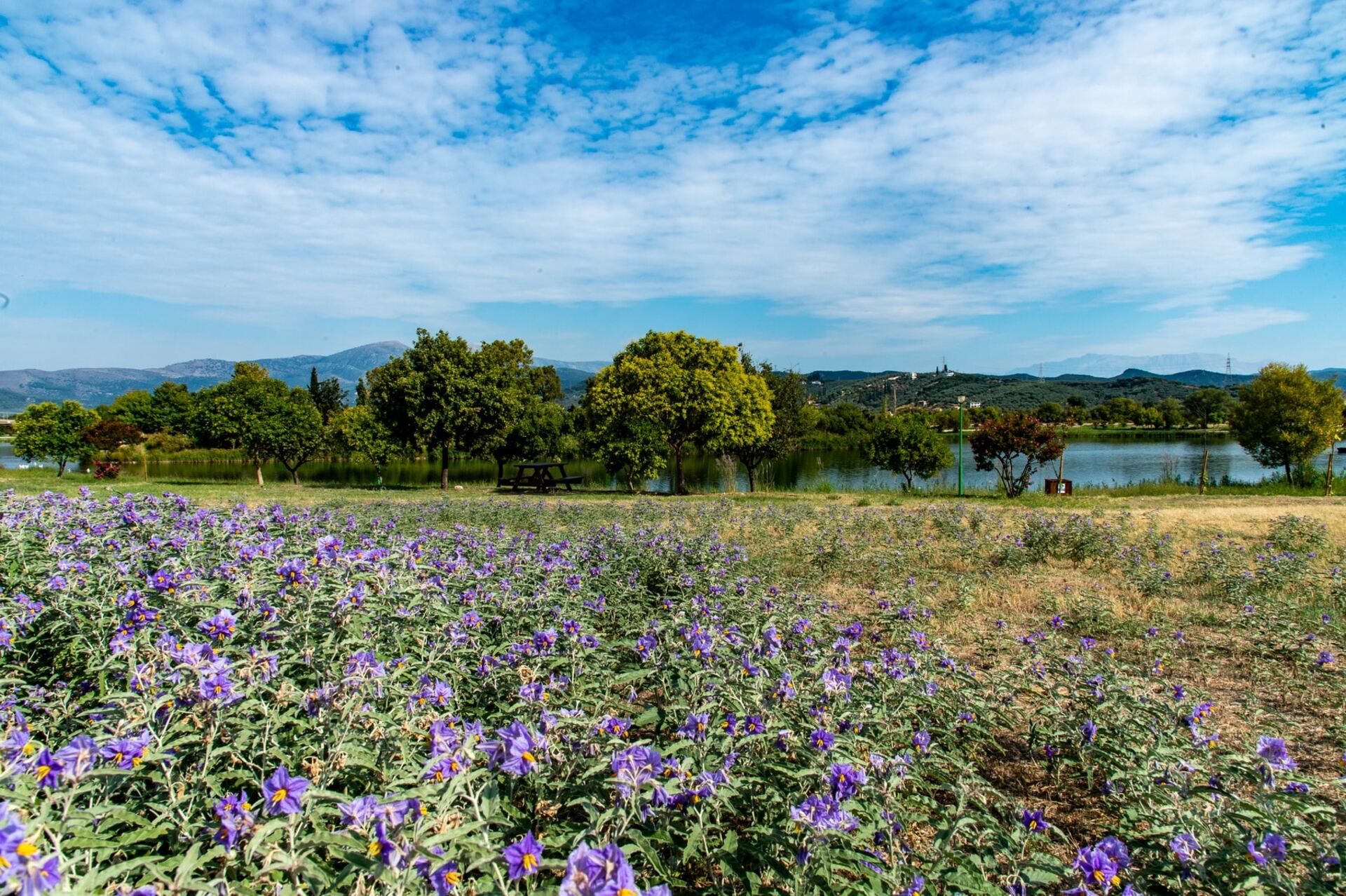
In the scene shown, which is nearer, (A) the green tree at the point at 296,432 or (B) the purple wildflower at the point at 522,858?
(B) the purple wildflower at the point at 522,858

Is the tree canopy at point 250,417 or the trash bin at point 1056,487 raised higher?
the tree canopy at point 250,417

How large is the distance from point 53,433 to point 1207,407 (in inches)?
4133

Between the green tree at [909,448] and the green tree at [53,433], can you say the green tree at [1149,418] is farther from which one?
the green tree at [53,433]

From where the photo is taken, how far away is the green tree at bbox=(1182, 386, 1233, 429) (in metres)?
73.2

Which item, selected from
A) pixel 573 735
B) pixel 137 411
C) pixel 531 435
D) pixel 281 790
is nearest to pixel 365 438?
pixel 531 435

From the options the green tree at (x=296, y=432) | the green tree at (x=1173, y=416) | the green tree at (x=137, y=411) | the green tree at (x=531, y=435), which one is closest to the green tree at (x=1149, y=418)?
the green tree at (x=1173, y=416)

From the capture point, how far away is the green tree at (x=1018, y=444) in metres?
19.2

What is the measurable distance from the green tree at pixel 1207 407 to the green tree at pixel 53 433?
94157mm

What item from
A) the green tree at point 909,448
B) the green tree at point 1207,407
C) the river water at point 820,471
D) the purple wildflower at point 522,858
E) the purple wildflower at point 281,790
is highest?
the green tree at point 1207,407

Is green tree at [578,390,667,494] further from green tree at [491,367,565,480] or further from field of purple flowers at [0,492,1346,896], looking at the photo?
field of purple flowers at [0,492,1346,896]

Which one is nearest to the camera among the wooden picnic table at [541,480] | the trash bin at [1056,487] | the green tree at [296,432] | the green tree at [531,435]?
the trash bin at [1056,487]

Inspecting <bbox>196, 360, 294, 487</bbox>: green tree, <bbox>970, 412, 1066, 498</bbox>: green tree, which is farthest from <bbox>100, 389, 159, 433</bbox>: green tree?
<bbox>970, 412, 1066, 498</bbox>: green tree

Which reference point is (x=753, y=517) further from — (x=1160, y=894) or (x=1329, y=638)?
(x=1160, y=894)

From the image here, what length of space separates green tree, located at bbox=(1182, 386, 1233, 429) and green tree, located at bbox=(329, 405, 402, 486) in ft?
271
